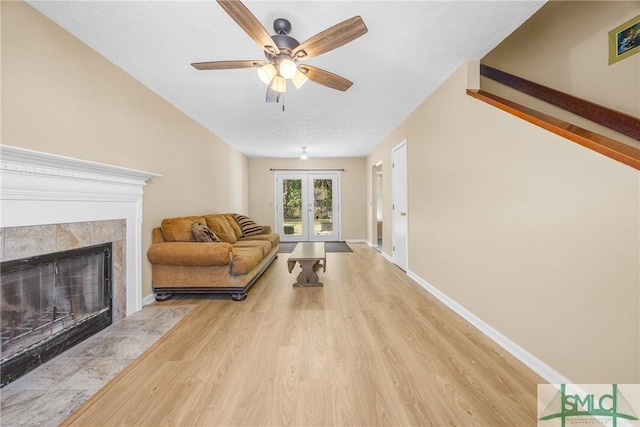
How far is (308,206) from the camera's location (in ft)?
23.0

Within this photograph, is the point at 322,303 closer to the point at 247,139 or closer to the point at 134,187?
the point at 134,187

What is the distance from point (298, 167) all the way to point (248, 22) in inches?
215

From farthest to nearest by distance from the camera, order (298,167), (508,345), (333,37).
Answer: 1. (298,167)
2. (508,345)
3. (333,37)

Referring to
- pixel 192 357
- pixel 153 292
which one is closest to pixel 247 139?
pixel 153 292

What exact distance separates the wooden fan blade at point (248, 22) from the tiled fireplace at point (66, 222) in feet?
4.61

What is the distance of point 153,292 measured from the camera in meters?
2.83

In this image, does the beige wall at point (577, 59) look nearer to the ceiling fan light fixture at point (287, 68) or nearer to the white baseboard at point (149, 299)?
the ceiling fan light fixture at point (287, 68)

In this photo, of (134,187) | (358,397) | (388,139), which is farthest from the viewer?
(388,139)

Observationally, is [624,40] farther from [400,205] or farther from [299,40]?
[400,205]

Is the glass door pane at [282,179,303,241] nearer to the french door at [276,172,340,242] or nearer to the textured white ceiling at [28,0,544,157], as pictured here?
the french door at [276,172,340,242]

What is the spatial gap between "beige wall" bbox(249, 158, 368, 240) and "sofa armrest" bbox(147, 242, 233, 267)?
4212 millimetres

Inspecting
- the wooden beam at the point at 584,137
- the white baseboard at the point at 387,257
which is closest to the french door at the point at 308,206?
the white baseboard at the point at 387,257

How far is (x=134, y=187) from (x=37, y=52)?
1142 mm

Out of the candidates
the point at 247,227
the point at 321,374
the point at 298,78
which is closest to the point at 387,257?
the point at 247,227
